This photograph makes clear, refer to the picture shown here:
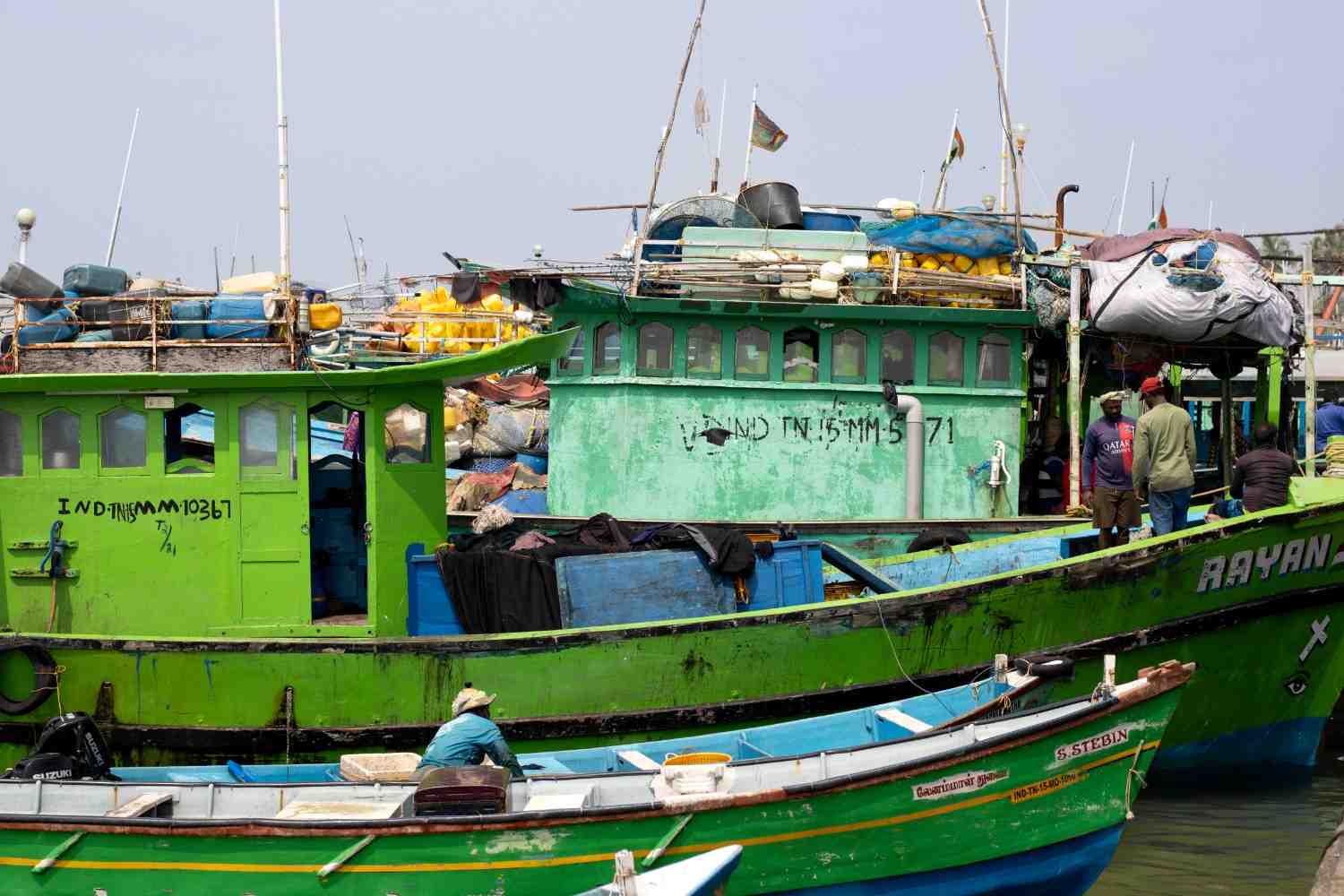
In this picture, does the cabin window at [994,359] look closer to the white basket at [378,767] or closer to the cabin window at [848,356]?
the cabin window at [848,356]

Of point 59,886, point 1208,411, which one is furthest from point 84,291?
point 1208,411

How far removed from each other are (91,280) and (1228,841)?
8.88m

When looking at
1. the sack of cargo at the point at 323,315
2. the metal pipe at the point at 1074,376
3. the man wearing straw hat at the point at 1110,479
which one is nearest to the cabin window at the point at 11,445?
the sack of cargo at the point at 323,315

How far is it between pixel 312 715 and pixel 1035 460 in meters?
9.07

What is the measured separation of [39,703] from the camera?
9977 millimetres

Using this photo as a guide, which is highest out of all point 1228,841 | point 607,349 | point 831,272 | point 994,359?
point 831,272

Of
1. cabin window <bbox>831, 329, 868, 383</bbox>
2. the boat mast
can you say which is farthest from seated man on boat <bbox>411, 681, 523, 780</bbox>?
the boat mast

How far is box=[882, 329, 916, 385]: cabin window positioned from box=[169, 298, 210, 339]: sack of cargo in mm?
6708

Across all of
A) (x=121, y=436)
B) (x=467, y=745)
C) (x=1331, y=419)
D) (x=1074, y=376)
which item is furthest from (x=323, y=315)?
(x=1331, y=419)

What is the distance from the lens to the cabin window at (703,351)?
47.7 ft

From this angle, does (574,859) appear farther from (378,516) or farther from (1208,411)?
(1208,411)

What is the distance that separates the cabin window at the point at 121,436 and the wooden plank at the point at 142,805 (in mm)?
3090

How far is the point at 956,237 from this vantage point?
1470cm

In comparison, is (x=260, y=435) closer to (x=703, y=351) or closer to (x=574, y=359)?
(x=574, y=359)
